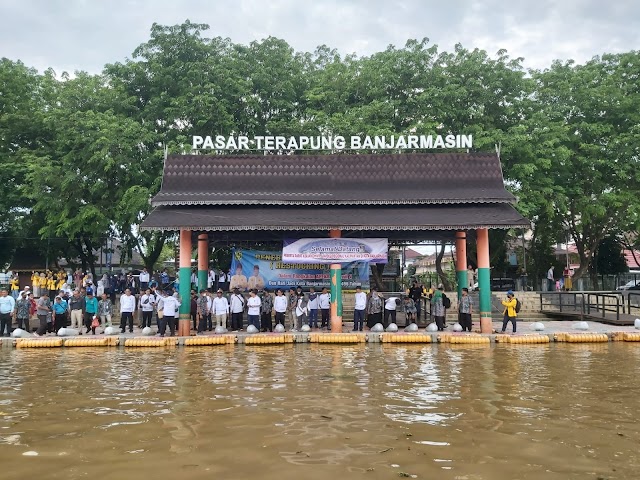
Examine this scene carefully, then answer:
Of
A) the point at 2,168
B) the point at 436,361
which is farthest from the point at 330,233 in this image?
the point at 2,168

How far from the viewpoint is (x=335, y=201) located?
1873cm

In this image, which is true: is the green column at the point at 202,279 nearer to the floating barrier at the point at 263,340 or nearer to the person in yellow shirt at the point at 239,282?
the person in yellow shirt at the point at 239,282

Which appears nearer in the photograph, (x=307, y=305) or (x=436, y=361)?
(x=436, y=361)

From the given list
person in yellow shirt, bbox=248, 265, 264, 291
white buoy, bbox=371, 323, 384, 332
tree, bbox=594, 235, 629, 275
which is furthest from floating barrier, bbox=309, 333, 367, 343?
tree, bbox=594, 235, 629, 275

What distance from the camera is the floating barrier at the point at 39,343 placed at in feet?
53.6

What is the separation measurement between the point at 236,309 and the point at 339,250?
4229 millimetres

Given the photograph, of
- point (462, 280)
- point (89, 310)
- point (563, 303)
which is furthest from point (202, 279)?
point (563, 303)

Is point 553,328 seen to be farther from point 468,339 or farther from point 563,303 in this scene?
point 563,303

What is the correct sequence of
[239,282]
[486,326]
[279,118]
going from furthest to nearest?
[279,118], [239,282], [486,326]

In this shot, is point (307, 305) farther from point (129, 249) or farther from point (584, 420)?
point (129, 249)

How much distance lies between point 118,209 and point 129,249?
573cm

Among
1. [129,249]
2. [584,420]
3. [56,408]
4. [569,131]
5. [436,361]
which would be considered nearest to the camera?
[584,420]

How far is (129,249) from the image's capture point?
31047 mm

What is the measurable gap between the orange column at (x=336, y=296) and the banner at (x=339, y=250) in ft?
0.69
